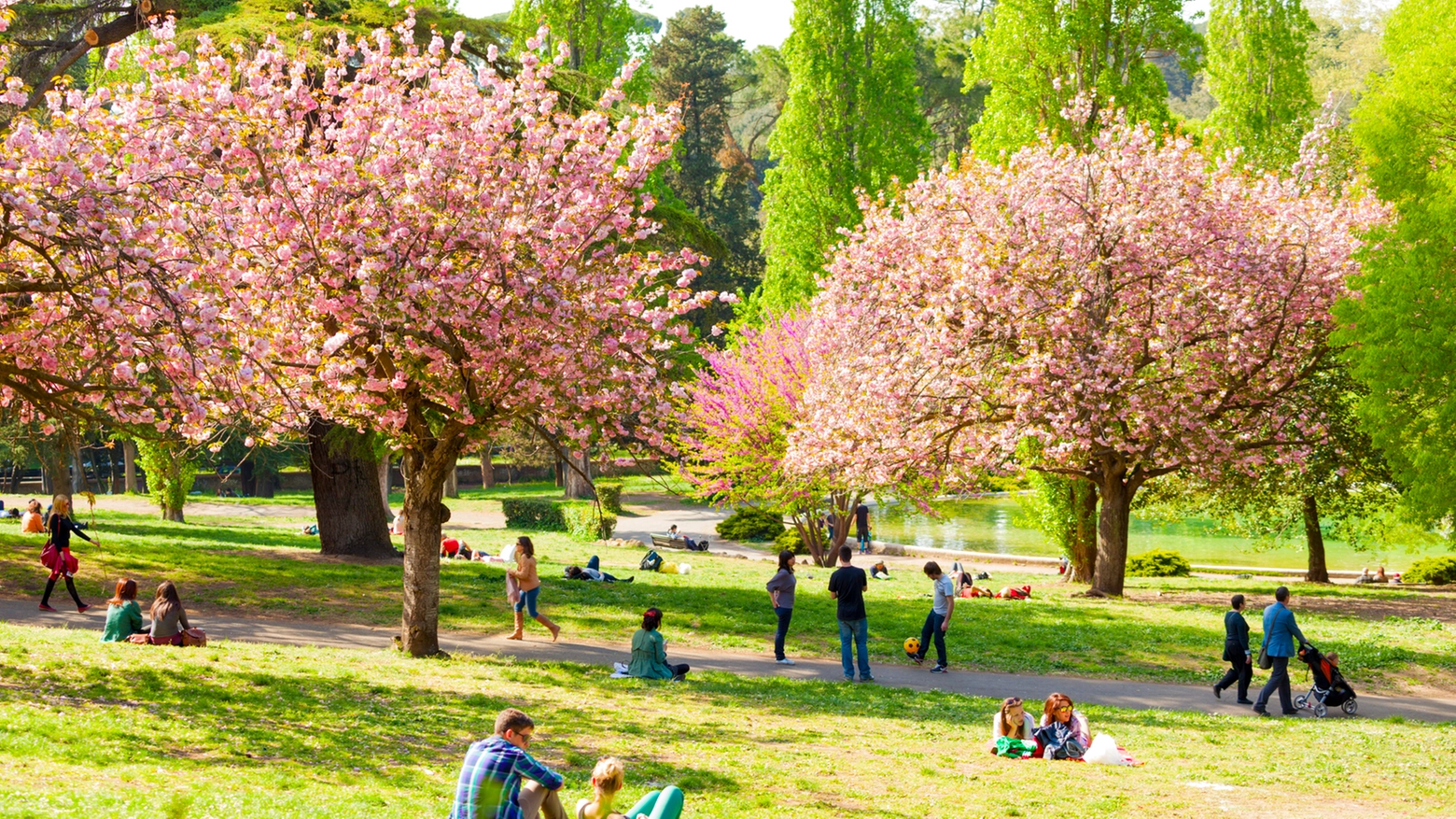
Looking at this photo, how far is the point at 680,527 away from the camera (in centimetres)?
4194

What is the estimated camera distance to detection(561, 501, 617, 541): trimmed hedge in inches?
1368

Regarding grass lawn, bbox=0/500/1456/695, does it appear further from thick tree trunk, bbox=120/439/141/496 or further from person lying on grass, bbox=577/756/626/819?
thick tree trunk, bbox=120/439/141/496

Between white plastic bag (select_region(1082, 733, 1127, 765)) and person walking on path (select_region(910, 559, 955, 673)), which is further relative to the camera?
person walking on path (select_region(910, 559, 955, 673))

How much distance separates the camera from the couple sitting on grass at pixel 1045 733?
1091cm

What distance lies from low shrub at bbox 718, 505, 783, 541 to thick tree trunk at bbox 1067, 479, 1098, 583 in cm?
1268

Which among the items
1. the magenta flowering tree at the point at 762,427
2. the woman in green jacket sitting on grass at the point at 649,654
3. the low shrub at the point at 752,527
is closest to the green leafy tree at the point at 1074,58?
the magenta flowering tree at the point at 762,427

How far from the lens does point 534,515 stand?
39.1 m

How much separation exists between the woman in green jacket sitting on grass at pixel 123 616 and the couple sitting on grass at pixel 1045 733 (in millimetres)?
9983

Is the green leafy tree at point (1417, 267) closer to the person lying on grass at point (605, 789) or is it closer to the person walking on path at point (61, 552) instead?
the person lying on grass at point (605, 789)

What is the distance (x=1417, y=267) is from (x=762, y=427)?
15.9m

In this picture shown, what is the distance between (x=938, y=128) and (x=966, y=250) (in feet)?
207

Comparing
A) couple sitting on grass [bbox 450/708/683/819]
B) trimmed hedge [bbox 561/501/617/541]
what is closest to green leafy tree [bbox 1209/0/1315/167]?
trimmed hedge [bbox 561/501/617/541]

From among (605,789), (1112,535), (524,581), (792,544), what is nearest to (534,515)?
(792,544)

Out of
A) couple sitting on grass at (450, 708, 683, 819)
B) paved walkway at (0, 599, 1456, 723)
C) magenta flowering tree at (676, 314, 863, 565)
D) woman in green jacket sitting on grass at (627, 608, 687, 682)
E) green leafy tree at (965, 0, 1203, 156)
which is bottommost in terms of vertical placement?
paved walkway at (0, 599, 1456, 723)
